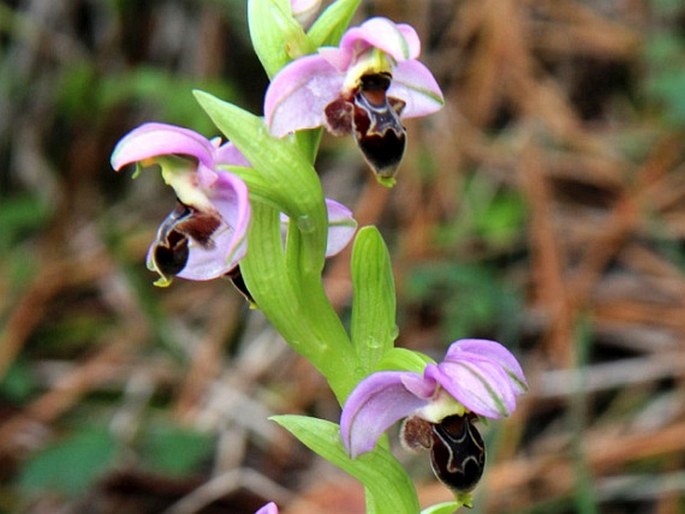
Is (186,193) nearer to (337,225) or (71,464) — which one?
(337,225)

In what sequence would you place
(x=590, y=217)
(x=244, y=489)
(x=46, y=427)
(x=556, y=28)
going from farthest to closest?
(x=556, y=28)
(x=590, y=217)
(x=46, y=427)
(x=244, y=489)

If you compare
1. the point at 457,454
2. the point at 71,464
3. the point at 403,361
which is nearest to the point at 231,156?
the point at 403,361

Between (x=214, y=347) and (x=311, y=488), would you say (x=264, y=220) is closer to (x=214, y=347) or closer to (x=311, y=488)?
(x=311, y=488)

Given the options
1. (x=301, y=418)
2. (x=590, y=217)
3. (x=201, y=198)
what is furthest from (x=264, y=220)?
(x=590, y=217)

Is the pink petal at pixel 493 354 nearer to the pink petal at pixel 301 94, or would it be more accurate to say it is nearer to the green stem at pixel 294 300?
the green stem at pixel 294 300

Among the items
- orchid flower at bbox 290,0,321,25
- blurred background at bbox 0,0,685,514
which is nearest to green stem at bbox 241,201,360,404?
orchid flower at bbox 290,0,321,25

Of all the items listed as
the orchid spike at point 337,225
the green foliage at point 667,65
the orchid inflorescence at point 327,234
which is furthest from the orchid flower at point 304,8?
the green foliage at point 667,65

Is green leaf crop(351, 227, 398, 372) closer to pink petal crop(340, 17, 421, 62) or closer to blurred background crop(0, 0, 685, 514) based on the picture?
pink petal crop(340, 17, 421, 62)
